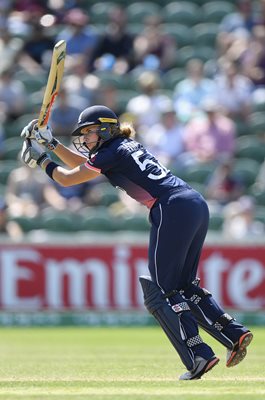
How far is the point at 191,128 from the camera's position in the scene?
45.1 feet

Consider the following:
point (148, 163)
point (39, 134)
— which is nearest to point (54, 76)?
point (39, 134)

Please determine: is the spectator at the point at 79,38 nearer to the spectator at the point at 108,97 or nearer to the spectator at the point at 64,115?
the spectator at the point at 108,97

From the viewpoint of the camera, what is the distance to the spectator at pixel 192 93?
14391 mm

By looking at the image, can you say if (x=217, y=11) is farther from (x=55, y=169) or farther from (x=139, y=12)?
(x=55, y=169)

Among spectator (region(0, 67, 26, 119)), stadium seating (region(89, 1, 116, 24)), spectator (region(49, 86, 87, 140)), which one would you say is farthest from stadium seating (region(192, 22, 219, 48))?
spectator (region(0, 67, 26, 119))

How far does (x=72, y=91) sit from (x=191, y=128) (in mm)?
1848

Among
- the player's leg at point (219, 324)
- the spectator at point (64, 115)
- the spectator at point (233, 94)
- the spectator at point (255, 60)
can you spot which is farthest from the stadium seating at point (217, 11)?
the player's leg at point (219, 324)

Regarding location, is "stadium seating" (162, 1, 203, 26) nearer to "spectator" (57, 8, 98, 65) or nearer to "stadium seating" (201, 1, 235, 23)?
"stadium seating" (201, 1, 235, 23)

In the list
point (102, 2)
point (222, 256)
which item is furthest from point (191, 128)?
point (102, 2)

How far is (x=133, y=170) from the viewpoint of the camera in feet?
21.7

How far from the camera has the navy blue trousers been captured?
257 inches

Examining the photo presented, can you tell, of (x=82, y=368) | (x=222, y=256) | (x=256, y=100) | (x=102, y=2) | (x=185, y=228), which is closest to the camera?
(x=185, y=228)

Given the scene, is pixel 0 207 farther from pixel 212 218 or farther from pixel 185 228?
pixel 185 228

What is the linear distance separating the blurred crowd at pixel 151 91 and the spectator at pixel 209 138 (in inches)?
0.6
